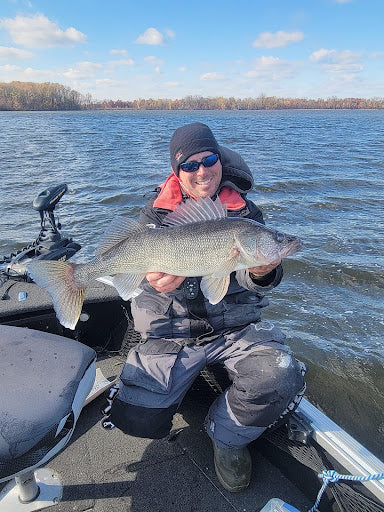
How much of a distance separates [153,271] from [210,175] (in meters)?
1.00

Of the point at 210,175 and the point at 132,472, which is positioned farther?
the point at 210,175

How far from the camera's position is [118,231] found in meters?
3.20

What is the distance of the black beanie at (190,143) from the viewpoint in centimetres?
346

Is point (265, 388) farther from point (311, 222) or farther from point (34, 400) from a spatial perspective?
point (311, 222)

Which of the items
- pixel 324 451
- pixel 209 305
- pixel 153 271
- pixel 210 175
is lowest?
pixel 324 451

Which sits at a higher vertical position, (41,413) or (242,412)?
(41,413)

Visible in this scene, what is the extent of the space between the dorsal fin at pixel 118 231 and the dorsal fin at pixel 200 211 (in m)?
0.33

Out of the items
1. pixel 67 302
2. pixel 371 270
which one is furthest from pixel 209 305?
pixel 371 270

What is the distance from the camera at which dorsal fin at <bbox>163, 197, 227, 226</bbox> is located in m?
3.02

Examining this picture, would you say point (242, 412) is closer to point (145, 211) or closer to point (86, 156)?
point (145, 211)

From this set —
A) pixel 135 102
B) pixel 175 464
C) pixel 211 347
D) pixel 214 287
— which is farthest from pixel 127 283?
pixel 135 102

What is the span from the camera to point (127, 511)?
8.96 ft

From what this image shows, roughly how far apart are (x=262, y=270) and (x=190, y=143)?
124 centimetres

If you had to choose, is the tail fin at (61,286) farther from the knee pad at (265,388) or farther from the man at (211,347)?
the knee pad at (265,388)
